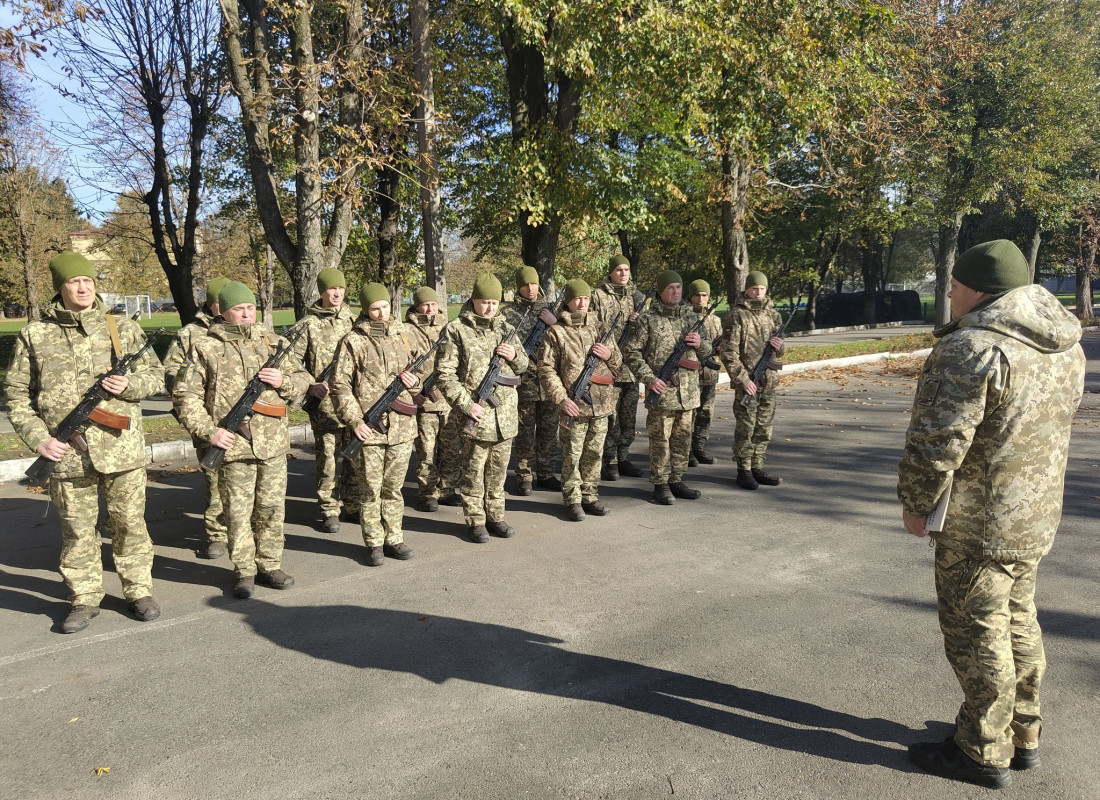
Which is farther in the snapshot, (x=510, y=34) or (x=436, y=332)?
(x=510, y=34)

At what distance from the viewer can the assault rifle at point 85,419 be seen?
436 centimetres

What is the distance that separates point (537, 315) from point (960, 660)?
5448 millimetres

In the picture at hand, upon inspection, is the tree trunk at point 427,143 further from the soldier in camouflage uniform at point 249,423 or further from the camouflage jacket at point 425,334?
the soldier in camouflage uniform at point 249,423

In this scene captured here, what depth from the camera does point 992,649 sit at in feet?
9.70

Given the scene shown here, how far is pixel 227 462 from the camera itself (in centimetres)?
495

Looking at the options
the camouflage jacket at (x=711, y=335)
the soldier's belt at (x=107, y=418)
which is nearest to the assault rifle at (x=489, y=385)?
the soldier's belt at (x=107, y=418)

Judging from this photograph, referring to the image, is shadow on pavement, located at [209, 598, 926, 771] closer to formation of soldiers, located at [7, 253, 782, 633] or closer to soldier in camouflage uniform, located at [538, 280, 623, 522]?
formation of soldiers, located at [7, 253, 782, 633]

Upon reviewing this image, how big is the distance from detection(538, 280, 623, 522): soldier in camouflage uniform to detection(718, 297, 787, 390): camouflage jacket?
161 centimetres

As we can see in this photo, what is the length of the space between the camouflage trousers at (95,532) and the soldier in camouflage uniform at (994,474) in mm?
4606

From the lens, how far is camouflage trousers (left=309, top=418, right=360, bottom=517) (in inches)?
258

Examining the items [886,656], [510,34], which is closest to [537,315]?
[886,656]

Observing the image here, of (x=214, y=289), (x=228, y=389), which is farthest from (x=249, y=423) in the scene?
(x=214, y=289)

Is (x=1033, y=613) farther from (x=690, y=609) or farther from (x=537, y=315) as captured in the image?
(x=537, y=315)

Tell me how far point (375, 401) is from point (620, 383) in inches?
126
